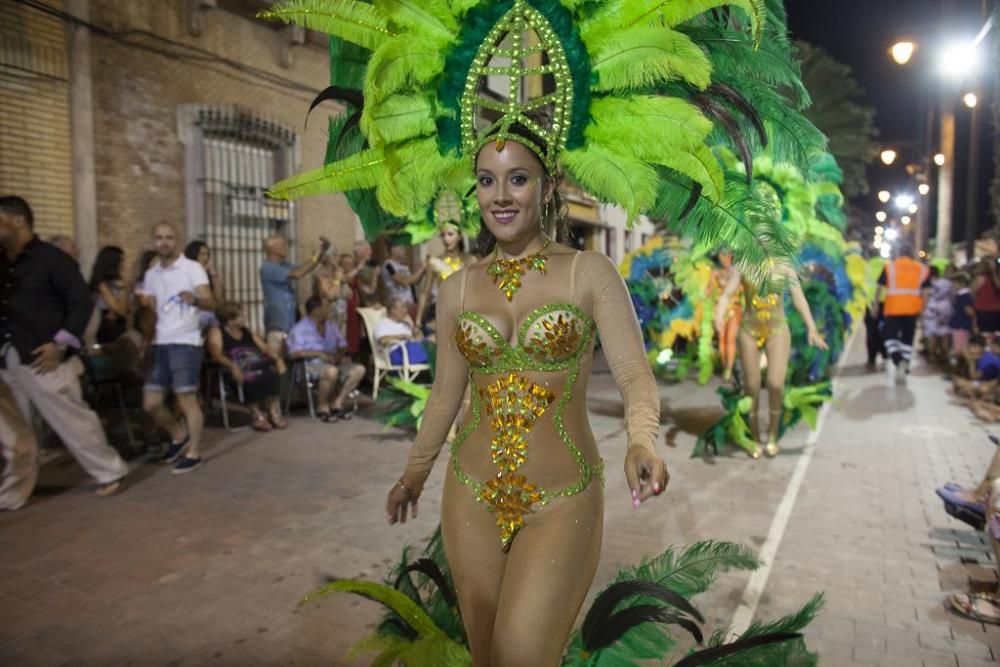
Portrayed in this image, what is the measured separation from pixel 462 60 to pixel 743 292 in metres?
4.95

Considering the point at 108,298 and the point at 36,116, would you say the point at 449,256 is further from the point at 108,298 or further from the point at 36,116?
the point at 36,116

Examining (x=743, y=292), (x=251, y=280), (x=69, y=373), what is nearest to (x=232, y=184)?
(x=251, y=280)

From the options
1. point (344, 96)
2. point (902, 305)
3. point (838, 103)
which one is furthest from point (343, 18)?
point (838, 103)

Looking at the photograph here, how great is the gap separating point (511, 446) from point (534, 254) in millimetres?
618

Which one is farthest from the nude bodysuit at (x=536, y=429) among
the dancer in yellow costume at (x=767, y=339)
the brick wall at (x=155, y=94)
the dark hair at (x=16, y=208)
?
the brick wall at (x=155, y=94)

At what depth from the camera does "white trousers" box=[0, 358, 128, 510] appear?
532 cm

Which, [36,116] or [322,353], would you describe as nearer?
[36,116]

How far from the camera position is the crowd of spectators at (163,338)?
529 centimetres

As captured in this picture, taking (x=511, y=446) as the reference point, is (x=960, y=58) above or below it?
above

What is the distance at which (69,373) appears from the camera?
5.40 meters

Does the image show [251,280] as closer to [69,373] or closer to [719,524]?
[69,373]

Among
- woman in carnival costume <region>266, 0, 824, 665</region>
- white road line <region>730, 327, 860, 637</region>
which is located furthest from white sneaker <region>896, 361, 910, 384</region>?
woman in carnival costume <region>266, 0, 824, 665</region>

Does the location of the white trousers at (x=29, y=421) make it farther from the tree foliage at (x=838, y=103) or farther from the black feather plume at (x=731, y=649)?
the tree foliage at (x=838, y=103)

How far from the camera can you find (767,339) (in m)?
6.68
